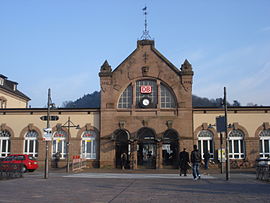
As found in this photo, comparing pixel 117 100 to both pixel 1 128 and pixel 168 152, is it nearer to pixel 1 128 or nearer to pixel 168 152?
pixel 168 152

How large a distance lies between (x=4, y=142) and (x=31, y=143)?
10.0 ft

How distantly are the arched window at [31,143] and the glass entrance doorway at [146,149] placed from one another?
10951 mm

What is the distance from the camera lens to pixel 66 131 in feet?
112

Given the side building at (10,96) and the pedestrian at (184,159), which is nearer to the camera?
the pedestrian at (184,159)

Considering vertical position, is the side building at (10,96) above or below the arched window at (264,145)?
above

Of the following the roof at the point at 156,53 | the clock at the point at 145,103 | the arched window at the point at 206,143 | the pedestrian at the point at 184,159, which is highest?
the roof at the point at 156,53

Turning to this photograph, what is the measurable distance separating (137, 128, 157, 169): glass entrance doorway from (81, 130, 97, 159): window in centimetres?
469

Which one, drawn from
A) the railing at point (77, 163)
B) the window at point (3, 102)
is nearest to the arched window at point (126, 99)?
the railing at point (77, 163)

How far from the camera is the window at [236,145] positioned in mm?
32781

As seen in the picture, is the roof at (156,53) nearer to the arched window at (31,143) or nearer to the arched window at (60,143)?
the arched window at (60,143)

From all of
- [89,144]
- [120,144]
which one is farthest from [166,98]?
[89,144]

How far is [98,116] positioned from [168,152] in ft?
26.6

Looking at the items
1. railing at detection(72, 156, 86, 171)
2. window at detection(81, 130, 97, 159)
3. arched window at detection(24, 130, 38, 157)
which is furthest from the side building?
railing at detection(72, 156, 86, 171)

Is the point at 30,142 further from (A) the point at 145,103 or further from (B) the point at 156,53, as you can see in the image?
(B) the point at 156,53
